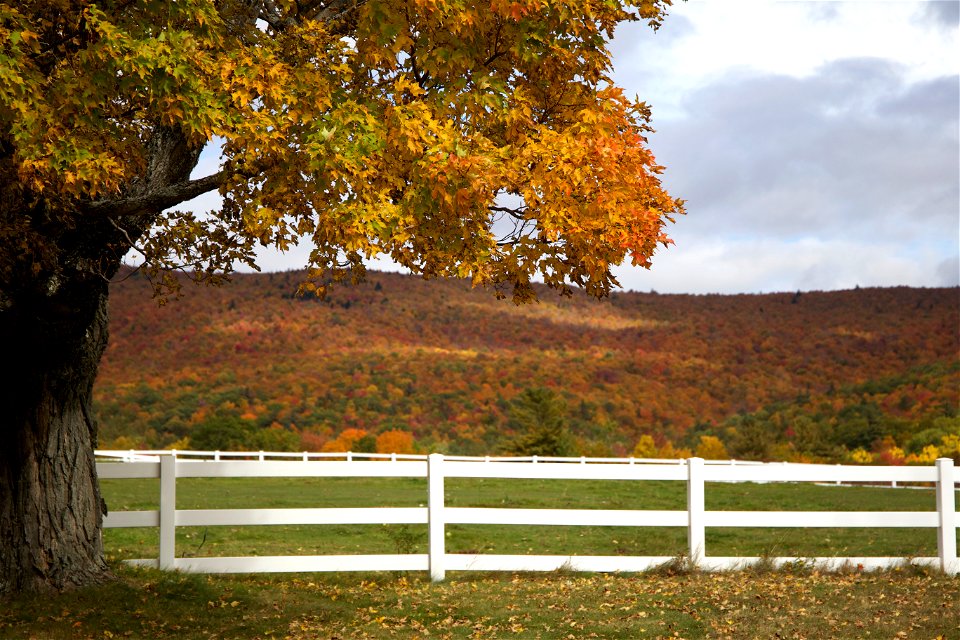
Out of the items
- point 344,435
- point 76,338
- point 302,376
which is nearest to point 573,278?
point 76,338

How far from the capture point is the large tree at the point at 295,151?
22.7 feet

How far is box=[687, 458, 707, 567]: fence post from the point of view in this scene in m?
10.8

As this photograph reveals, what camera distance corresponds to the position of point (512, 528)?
18156mm

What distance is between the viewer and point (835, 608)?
9.16 metres

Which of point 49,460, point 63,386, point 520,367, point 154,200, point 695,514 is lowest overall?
point 695,514

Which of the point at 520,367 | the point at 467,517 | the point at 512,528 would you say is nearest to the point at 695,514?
the point at 467,517

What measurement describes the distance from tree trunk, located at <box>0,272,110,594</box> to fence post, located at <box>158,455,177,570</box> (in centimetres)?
64

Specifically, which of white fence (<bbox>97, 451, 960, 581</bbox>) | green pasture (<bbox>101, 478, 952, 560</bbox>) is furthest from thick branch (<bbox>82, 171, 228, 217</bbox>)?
green pasture (<bbox>101, 478, 952, 560</bbox>)

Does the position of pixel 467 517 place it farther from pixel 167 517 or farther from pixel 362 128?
pixel 362 128

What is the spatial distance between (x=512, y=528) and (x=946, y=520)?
8.31 metres

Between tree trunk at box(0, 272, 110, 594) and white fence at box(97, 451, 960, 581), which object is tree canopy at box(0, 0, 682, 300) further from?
white fence at box(97, 451, 960, 581)

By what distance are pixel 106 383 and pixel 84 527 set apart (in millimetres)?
62834

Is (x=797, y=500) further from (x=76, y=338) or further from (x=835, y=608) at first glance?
(x=76, y=338)

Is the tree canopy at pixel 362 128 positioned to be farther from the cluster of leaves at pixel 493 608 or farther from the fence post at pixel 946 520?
the fence post at pixel 946 520
